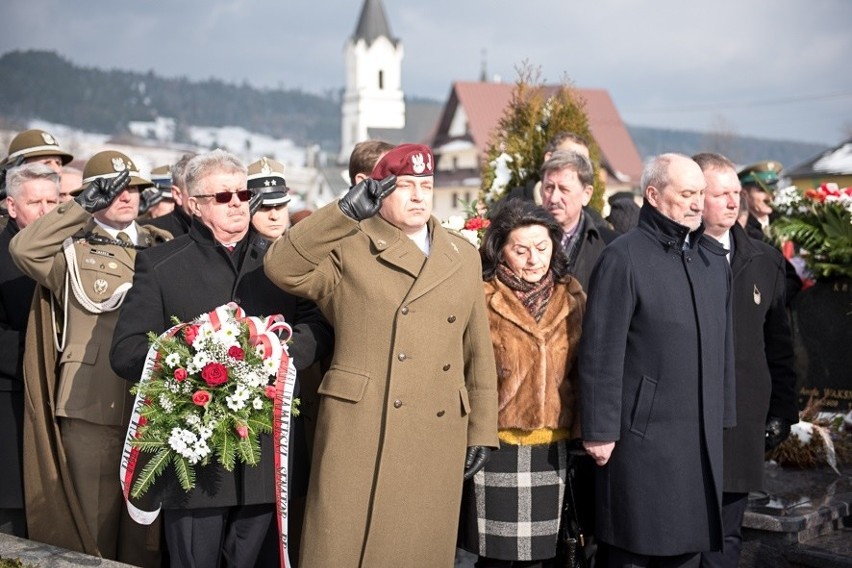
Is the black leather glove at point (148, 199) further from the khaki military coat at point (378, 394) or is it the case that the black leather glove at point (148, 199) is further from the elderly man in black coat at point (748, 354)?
the elderly man in black coat at point (748, 354)

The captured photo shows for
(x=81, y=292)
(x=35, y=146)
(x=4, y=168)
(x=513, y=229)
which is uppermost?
(x=35, y=146)

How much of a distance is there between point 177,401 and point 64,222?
128 centimetres

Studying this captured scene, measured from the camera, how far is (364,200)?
14.1 feet

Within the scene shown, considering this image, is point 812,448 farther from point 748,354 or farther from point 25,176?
point 25,176

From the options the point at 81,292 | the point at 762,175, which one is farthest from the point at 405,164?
the point at 762,175

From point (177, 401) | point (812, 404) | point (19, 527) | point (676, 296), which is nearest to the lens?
point (177, 401)

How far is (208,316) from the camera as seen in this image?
4418mm

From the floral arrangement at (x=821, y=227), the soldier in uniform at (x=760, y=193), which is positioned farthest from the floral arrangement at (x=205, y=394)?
the floral arrangement at (x=821, y=227)

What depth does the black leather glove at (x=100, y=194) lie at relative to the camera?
196 inches

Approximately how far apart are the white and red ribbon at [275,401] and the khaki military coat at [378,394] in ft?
0.40

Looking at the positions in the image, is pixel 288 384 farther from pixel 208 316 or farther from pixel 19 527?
pixel 19 527

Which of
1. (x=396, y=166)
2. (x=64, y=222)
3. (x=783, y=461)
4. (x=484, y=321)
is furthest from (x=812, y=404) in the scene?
(x=64, y=222)

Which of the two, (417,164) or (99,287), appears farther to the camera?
(99,287)

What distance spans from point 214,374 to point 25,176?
2.35 metres
